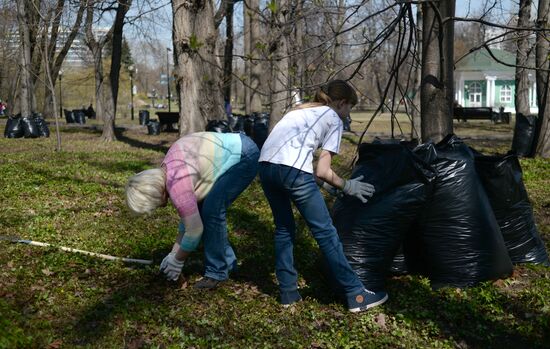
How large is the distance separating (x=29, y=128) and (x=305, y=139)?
653 inches

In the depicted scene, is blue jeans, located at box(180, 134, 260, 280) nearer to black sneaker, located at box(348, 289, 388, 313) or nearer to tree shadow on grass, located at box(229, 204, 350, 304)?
tree shadow on grass, located at box(229, 204, 350, 304)

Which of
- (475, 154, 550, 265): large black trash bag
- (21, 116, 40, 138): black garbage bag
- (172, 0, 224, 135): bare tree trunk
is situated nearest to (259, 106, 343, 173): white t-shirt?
(475, 154, 550, 265): large black trash bag

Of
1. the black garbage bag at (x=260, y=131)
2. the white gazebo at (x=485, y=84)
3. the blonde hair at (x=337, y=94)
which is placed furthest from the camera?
the white gazebo at (x=485, y=84)

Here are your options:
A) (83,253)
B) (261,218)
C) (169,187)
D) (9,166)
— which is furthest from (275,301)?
(9,166)

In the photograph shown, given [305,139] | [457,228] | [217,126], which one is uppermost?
[305,139]

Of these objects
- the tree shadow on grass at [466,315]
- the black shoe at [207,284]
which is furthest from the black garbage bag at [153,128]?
the tree shadow on grass at [466,315]

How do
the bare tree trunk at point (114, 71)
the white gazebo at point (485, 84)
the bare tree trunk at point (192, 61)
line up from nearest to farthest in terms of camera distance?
the bare tree trunk at point (192, 61), the bare tree trunk at point (114, 71), the white gazebo at point (485, 84)

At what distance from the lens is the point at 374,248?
13.2 ft

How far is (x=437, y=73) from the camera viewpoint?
540 cm

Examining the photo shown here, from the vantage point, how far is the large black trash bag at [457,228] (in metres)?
4.11

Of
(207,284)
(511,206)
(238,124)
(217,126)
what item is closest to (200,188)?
(207,284)

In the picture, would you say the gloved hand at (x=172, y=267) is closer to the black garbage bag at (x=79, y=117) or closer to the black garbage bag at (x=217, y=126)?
the black garbage bag at (x=217, y=126)

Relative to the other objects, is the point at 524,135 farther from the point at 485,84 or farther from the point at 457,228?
the point at 485,84

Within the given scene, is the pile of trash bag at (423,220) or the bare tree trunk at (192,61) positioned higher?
the bare tree trunk at (192,61)
